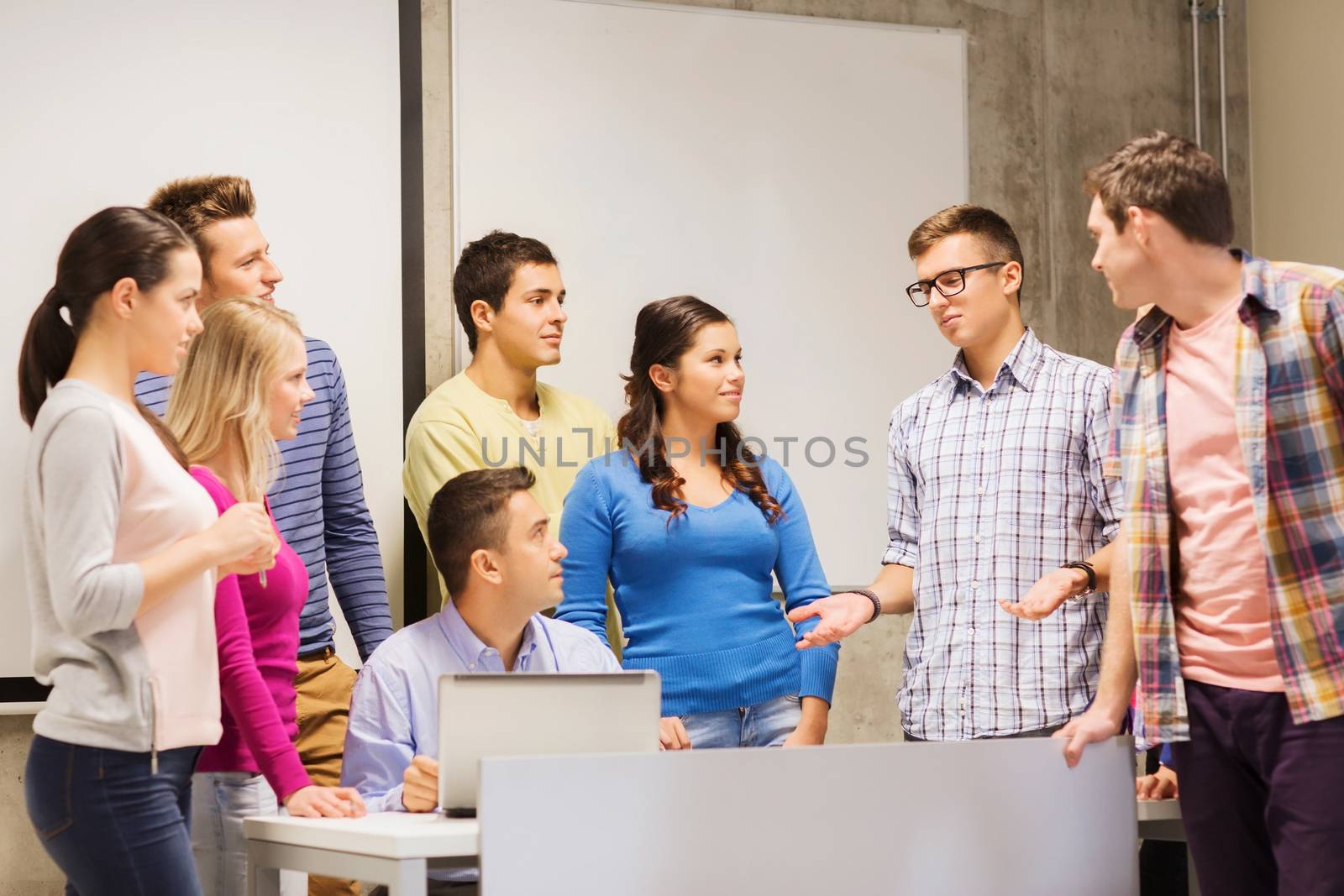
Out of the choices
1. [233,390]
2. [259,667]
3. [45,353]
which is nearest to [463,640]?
[259,667]

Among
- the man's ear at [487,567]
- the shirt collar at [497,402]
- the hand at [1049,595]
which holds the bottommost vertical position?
the hand at [1049,595]

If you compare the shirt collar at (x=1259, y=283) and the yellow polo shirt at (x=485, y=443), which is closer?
the shirt collar at (x=1259, y=283)

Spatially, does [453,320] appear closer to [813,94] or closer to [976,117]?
[813,94]

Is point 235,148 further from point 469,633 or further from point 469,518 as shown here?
point 469,633

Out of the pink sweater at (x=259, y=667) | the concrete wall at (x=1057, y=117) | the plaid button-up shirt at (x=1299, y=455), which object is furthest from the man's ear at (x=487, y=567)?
the concrete wall at (x=1057, y=117)

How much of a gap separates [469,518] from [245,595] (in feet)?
1.36

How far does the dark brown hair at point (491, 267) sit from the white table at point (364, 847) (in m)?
1.65

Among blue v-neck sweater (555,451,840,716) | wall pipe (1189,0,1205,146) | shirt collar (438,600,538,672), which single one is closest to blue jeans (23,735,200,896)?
shirt collar (438,600,538,672)

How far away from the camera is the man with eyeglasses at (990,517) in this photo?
99.0 inches

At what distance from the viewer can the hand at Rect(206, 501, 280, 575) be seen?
69.7 inches

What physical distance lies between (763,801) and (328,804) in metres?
0.61

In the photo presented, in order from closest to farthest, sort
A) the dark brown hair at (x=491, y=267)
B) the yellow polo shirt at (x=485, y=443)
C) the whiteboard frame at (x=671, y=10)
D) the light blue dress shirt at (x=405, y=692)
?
the light blue dress shirt at (x=405, y=692), the yellow polo shirt at (x=485, y=443), the dark brown hair at (x=491, y=267), the whiteboard frame at (x=671, y=10)

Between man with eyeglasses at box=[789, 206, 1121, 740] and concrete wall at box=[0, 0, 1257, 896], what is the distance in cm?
140

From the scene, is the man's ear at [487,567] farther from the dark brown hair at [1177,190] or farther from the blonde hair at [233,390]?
the dark brown hair at [1177,190]
